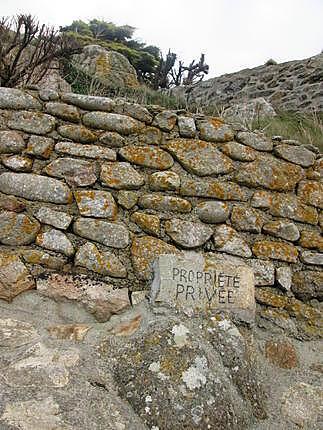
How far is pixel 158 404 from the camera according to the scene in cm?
157

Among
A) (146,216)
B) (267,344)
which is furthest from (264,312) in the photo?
(146,216)

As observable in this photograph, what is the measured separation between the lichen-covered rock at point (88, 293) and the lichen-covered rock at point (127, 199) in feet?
1.52

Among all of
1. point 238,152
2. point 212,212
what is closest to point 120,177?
point 212,212

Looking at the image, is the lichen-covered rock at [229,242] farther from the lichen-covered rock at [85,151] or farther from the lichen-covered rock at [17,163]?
the lichen-covered rock at [17,163]

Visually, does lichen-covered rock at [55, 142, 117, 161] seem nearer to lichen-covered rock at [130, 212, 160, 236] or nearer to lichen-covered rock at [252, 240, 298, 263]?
lichen-covered rock at [130, 212, 160, 236]

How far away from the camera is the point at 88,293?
2.06m

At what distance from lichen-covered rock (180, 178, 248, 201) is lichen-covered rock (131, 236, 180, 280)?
358 mm

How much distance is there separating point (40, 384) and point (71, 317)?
47 centimetres

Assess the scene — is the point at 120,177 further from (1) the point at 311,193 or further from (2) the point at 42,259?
(1) the point at 311,193

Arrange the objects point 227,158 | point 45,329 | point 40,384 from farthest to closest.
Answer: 1. point 227,158
2. point 45,329
3. point 40,384

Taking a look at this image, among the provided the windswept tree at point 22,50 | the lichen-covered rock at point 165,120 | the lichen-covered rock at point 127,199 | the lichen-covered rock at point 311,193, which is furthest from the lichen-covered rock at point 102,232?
the windswept tree at point 22,50

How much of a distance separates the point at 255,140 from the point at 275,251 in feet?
2.55

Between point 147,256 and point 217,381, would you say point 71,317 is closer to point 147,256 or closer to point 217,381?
point 147,256

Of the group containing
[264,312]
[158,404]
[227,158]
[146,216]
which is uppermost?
[227,158]
